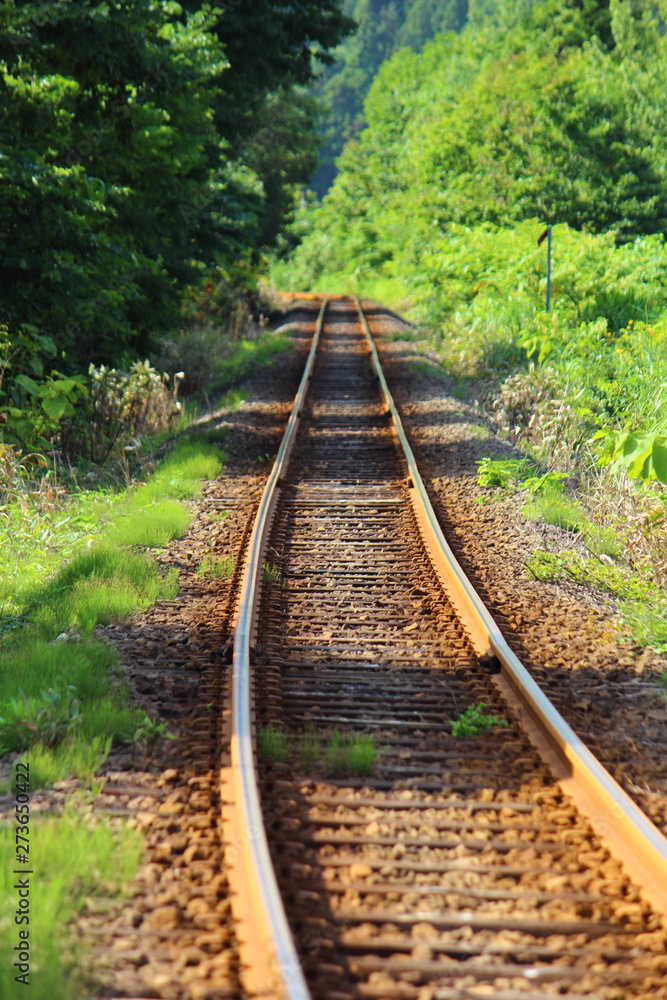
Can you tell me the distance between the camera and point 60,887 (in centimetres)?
292

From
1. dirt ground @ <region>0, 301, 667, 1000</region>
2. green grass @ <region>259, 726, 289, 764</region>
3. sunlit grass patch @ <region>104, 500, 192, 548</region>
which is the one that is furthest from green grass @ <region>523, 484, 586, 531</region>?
green grass @ <region>259, 726, 289, 764</region>

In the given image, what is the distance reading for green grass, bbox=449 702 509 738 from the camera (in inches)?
169

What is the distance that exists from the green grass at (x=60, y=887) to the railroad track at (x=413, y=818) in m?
0.43

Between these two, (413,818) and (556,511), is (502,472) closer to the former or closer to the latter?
(556,511)

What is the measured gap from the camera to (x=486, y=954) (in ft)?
9.18

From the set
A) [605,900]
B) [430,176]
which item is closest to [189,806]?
[605,900]

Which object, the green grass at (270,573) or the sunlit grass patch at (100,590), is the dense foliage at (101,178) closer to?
the sunlit grass patch at (100,590)

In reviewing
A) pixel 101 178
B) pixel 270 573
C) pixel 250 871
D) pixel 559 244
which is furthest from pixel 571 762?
pixel 559 244

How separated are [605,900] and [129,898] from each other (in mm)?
1656

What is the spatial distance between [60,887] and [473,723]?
2.17 metres

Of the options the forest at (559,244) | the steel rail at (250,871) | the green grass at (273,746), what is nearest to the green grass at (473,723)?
the green grass at (273,746)

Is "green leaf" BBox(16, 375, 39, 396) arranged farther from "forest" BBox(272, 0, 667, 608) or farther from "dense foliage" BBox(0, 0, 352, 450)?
"forest" BBox(272, 0, 667, 608)

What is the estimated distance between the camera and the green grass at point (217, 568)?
647cm

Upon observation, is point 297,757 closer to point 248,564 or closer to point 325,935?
point 325,935
